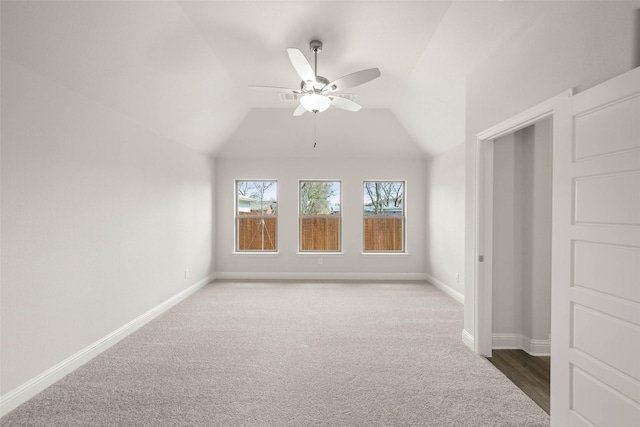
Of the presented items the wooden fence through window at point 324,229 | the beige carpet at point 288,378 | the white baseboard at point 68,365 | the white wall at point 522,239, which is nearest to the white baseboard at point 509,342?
the white wall at point 522,239

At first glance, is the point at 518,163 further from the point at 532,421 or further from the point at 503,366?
the point at 532,421

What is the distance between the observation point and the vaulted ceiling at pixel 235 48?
2.14 meters

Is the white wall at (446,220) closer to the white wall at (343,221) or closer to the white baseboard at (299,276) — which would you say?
the white wall at (343,221)

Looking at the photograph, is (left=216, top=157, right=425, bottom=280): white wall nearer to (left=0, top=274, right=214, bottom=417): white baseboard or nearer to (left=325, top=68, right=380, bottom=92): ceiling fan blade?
(left=0, top=274, right=214, bottom=417): white baseboard

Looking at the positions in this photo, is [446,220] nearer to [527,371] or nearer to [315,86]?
[527,371]

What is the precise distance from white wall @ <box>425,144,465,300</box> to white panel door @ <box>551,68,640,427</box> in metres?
2.71

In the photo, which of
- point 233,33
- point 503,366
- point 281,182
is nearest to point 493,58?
point 233,33

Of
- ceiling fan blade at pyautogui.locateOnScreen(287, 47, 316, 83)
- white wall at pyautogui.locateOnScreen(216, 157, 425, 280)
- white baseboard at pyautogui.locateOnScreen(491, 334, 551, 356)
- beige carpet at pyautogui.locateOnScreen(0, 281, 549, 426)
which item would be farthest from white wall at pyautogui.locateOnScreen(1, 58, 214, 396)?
white baseboard at pyautogui.locateOnScreen(491, 334, 551, 356)

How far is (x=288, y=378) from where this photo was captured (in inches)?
95.7

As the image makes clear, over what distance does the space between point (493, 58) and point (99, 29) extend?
3119 millimetres

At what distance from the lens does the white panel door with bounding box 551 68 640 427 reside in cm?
141

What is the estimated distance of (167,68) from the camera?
297cm

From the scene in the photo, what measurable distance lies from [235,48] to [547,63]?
2672 mm

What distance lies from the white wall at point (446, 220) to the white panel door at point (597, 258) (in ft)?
8.88
